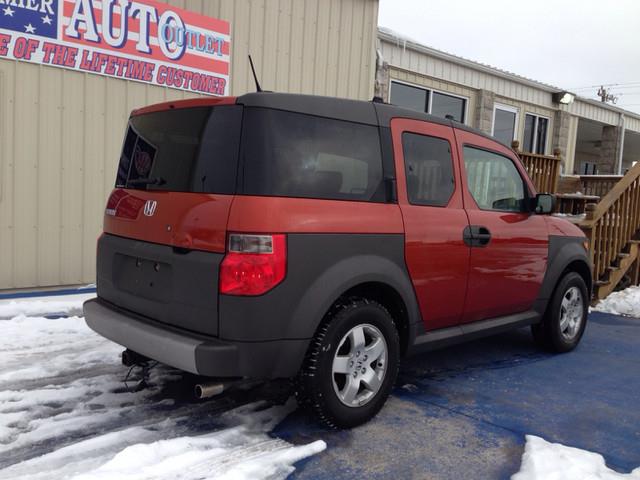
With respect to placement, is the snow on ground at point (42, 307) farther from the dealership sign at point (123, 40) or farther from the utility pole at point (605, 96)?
the utility pole at point (605, 96)

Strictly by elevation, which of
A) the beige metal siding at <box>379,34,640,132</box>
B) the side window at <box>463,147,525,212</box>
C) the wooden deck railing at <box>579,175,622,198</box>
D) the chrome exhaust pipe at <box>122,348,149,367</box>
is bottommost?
the chrome exhaust pipe at <box>122,348,149,367</box>

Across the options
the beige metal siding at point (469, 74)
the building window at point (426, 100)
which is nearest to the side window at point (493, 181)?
the building window at point (426, 100)

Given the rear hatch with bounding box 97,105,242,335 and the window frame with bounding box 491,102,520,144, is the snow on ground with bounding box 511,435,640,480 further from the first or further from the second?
the window frame with bounding box 491,102,520,144

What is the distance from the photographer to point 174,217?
3025 millimetres

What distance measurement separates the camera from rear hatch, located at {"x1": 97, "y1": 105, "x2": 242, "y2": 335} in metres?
2.86

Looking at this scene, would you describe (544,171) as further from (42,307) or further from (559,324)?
(42,307)

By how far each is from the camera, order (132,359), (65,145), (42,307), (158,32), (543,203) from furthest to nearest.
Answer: (158,32) → (65,145) → (42,307) → (543,203) → (132,359)

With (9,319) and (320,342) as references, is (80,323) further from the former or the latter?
(320,342)

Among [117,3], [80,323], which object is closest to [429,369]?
[80,323]

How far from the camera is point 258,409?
352 centimetres

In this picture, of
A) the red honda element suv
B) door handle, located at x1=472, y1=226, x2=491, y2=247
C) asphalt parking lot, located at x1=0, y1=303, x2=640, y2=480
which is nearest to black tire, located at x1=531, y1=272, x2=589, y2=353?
asphalt parking lot, located at x1=0, y1=303, x2=640, y2=480

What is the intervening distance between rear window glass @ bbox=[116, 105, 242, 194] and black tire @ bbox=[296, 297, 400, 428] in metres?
0.93

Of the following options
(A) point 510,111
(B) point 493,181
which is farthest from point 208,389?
(A) point 510,111

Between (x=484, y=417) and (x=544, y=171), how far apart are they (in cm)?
714
